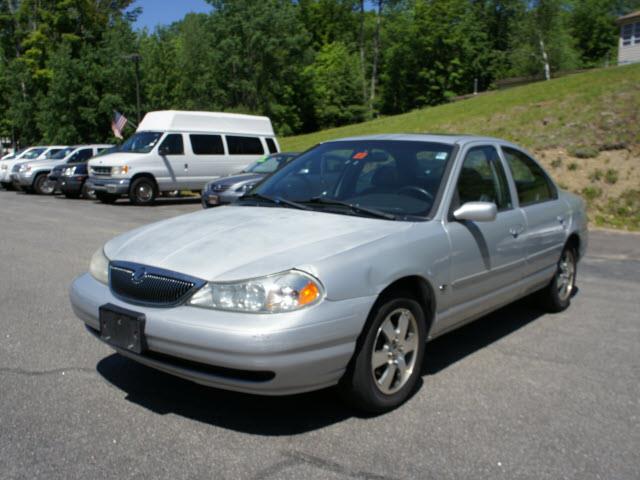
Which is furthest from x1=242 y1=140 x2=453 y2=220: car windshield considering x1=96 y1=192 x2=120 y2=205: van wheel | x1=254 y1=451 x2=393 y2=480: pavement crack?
x1=96 y1=192 x2=120 y2=205: van wheel

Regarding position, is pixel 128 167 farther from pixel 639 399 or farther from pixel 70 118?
pixel 70 118

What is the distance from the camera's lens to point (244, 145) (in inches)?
798

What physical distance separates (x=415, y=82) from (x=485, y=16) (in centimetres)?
1199

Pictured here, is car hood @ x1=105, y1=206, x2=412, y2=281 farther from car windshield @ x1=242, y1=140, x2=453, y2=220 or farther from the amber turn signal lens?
car windshield @ x1=242, y1=140, x2=453, y2=220

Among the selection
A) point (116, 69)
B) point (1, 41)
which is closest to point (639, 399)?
point (116, 69)

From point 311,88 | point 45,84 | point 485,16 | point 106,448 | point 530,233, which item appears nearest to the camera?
point 106,448

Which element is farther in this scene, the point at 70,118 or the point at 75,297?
the point at 70,118

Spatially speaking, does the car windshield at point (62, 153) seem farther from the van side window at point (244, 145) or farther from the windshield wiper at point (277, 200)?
the windshield wiper at point (277, 200)

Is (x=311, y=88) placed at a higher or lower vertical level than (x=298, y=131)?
higher

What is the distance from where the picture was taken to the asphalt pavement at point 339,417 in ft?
10.7

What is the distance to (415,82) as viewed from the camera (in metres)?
69.8

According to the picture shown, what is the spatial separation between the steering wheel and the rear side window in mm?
Answer: 1230

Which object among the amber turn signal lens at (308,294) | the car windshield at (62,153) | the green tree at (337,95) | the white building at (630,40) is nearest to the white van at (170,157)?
the car windshield at (62,153)

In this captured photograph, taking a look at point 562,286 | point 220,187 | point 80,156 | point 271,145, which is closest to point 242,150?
point 271,145
